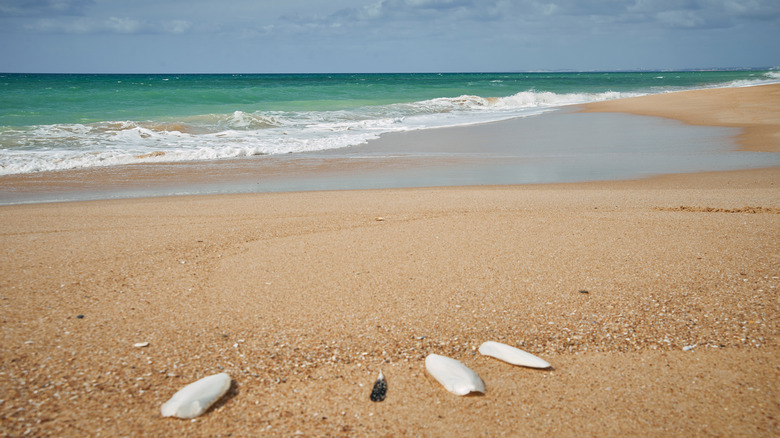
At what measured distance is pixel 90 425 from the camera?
185 cm

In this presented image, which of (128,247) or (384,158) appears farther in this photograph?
(384,158)

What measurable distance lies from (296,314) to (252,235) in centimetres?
178

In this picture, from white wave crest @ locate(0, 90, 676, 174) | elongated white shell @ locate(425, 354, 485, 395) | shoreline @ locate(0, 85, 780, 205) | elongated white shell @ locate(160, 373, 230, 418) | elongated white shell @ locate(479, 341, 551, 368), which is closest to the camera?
elongated white shell @ locate(160, 373, 230, 418)

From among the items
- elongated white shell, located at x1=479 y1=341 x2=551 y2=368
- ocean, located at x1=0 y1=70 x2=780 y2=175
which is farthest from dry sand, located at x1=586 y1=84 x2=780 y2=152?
elongated white shell, located at x1=479 y1=341 x2=551 y2=368

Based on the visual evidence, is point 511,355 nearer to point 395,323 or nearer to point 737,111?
point 395,323

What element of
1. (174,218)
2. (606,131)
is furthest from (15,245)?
(606,131)

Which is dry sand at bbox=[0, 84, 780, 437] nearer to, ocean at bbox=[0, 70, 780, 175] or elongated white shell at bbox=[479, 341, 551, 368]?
elongated white shell at bbox=[479, 341, 551, 368]

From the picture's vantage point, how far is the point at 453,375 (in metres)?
2.13

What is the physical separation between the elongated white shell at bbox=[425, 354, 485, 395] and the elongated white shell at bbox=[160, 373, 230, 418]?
0.86 m

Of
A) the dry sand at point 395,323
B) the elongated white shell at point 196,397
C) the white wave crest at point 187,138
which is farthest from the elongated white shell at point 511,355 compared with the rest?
the white wave crest at point 187,138

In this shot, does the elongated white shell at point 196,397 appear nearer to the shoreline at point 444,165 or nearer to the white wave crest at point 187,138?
the shoreline at point 444,165

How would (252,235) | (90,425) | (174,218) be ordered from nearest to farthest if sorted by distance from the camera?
(90,425) < (252,235) < (174,218)

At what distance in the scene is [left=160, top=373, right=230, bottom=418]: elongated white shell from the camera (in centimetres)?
190

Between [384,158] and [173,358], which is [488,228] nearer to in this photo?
[173,358]
